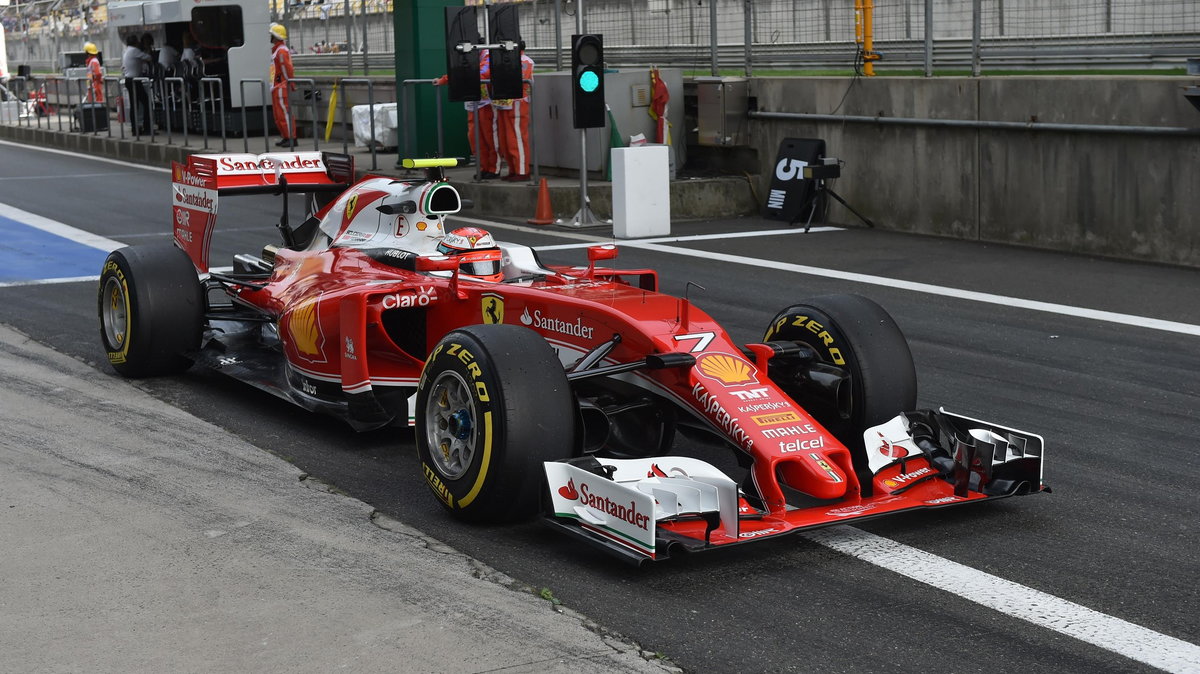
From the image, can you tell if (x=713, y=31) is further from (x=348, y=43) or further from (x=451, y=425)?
(x=451, y=425)

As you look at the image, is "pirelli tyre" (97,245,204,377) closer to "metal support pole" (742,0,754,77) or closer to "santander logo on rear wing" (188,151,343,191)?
"santander logo on rear wing" (188,151,343,191)

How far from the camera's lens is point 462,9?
56.4 ft

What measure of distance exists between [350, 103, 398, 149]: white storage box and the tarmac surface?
51.0 ft

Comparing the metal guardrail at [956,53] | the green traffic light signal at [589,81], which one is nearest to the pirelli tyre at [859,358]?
the metal guardrail at [956,53]

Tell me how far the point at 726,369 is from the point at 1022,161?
923cm

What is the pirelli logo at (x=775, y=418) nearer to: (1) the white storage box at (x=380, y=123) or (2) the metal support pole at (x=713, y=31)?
(2) the metal support pole at (x=713, y=31)

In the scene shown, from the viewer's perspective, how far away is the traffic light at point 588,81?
15.3 meters

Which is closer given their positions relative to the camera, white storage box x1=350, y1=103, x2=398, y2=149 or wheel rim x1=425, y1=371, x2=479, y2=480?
wheel rim x1=425, y1=371, x2=479, y2=480

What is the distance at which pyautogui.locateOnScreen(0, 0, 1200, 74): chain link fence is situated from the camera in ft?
45.1

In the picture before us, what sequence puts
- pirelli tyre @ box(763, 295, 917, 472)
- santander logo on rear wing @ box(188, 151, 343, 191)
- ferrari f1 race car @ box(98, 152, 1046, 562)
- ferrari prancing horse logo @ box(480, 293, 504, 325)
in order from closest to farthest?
ferrari f1 race car @ box(98, 152, 1046, 562) < pirelli tyre @ box(763, 295, 917, 472) < ferrari prancing horse logo @ box(480, 293, 504, 325) < santander logo on rear wing @ box(188, 151, 343, 191)

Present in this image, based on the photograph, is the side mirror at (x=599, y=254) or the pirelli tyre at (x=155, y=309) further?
the pirelli tyre at (x=155, y=309)

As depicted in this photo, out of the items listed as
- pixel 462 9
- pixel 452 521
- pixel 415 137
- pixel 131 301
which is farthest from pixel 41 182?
pixel 452 521

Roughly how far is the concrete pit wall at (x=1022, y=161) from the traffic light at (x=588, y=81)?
247cm

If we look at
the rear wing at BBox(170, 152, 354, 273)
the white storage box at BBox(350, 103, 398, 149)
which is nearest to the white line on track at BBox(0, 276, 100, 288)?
the rear wing at BBox(170, 152, 354, 273)
